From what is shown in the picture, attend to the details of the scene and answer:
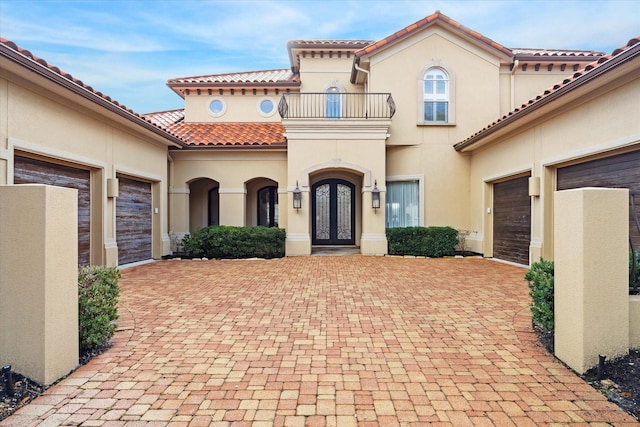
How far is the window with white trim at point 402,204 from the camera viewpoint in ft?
43.0

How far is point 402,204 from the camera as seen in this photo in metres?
13.2

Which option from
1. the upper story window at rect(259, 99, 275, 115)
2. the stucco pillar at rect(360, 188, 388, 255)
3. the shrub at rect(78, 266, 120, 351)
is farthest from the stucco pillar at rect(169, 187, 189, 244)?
the shrub at rect(78, 266, 120, 351)

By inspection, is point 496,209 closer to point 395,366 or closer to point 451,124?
point 451,124

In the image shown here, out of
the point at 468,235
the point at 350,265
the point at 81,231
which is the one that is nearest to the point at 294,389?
the point at 350,265

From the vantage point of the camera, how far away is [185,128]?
15102 mm

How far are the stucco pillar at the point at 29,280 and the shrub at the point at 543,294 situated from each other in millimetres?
5145

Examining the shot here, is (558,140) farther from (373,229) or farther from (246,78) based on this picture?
(246,78)

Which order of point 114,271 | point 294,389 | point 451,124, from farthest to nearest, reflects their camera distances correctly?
1. point 451,124
2. point 114,271
3. point 294,389

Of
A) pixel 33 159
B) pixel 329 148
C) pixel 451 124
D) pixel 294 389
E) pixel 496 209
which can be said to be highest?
pixel 451 124

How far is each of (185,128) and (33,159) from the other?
8.45 m

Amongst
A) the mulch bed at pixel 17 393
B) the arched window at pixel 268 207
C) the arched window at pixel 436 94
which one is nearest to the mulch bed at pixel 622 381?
the mulch bed at pixel 17 393

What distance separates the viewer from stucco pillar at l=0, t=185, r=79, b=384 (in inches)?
126

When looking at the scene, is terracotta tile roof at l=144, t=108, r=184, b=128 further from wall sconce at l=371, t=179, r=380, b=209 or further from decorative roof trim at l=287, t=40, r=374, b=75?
wall sconce at l=371, t=179, r=380, b=209

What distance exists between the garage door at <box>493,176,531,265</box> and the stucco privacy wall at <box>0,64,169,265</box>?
436 inches
